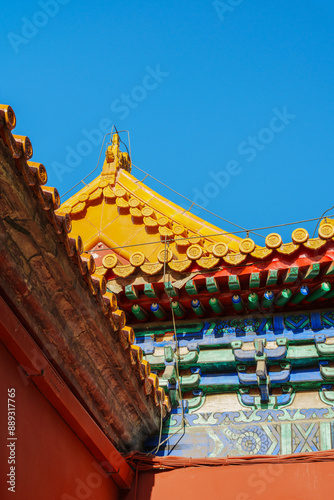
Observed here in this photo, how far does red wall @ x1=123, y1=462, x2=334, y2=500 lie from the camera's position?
185 inches

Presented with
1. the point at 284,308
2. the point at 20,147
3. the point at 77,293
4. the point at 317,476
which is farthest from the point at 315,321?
the point at 20,147

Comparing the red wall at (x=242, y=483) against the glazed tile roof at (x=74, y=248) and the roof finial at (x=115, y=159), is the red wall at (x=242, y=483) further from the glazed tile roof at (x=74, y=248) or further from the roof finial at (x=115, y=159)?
the roof finial at (x=115, y=159)

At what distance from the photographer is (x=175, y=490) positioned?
4953mm

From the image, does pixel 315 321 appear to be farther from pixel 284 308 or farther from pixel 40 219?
pixel 40 219

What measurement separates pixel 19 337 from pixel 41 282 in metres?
0.44

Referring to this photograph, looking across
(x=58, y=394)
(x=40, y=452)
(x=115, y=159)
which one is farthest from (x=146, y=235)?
(x=40, y=452)

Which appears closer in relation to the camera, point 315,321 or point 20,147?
point 20,147

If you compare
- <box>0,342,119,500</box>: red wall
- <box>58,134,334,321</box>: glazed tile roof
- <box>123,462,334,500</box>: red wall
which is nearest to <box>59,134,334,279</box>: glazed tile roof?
<box>58,134,334,321</box>: glazed tile roof

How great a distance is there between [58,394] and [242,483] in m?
1.65

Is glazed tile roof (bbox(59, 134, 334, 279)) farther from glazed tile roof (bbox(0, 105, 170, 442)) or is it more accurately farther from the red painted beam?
the red painted beam

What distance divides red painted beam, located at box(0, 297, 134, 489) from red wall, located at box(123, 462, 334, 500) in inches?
9.4

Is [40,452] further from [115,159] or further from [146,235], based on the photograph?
[115,159]

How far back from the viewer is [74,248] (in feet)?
13.5

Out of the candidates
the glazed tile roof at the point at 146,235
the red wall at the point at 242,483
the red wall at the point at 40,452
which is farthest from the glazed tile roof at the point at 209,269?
the red wall at the point at 40,452
